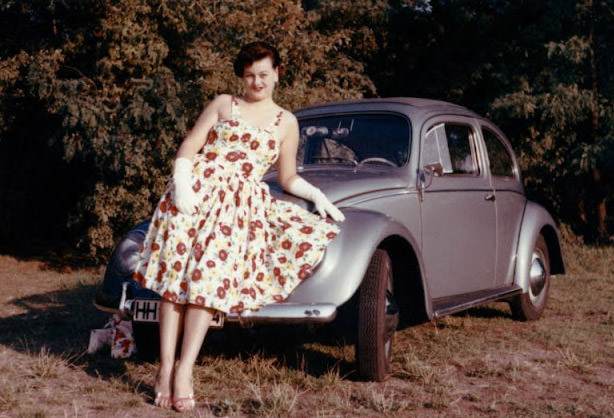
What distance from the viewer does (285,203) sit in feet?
12.6

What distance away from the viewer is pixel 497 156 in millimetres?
5977

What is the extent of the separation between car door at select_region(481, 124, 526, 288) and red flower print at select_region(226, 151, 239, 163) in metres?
2.59

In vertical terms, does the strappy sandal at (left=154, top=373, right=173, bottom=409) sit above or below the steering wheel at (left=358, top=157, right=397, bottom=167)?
below

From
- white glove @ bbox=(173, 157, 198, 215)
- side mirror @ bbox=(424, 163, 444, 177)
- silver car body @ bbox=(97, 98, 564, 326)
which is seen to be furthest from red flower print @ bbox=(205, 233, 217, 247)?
side mirror @ bbox=(424, 163, 444, 177)

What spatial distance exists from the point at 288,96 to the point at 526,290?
634cm

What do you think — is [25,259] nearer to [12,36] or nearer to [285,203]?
[12,36]

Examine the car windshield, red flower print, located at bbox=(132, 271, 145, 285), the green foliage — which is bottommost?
red flower print, located at bbox=(132, 271, 145, 285)

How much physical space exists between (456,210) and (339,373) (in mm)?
1522

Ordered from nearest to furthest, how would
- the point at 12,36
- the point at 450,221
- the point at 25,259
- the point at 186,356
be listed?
the point at 186,356, the point at 450,221, the point at 12,36, the point at 25,259

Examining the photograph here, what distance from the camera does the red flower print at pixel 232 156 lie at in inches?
146

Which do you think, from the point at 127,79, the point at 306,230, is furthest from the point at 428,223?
the point at 127,79

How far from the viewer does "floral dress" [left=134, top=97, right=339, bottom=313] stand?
3.46 metres

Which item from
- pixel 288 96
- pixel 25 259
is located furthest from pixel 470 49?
pixel 25 259

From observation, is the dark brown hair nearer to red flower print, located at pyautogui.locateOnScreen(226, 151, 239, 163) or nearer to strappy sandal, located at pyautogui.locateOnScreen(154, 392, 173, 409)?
red flower print, located at pyautogui.locateOnScreen(226, 151, 239, 163)
